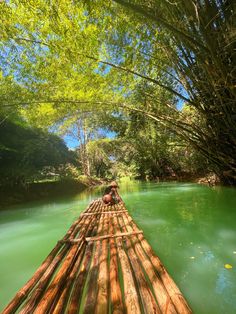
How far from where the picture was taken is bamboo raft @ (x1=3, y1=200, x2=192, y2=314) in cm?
141

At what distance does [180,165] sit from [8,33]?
43.2ft

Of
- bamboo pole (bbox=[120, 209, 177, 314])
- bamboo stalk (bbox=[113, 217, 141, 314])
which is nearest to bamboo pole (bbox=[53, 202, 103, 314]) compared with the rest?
bamboo stalk (bbox=[113, 217, 141, 314])

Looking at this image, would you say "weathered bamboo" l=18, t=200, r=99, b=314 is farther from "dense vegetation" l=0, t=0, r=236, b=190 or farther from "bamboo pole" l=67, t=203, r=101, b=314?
"dense vegetation" l=0, t=0, r=236, b=190

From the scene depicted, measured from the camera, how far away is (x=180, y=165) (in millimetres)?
15094

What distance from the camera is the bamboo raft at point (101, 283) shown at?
1.41m

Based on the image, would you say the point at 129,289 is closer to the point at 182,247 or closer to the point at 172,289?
the point at 172,289

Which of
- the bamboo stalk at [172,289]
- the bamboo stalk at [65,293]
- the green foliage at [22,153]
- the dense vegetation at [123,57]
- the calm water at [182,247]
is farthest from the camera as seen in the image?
the green foliage at [22,153]

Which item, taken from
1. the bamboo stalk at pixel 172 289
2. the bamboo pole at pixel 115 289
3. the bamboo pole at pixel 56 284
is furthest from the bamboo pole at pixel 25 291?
the bamboo stalk at pixel 172 289

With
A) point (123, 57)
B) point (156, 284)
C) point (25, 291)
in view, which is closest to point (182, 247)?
point (156, 284)

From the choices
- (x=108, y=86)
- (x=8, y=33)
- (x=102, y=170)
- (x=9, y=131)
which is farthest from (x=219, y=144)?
(x=102, y=170)

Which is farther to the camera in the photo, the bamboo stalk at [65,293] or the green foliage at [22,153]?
the green foliage at [22,153]

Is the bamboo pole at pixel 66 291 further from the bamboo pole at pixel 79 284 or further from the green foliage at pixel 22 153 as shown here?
the green foliage at pixel 22 153

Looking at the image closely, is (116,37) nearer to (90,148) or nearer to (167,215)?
(167,215)

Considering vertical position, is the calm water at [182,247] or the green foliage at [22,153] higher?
the green foliage at [22,153]
